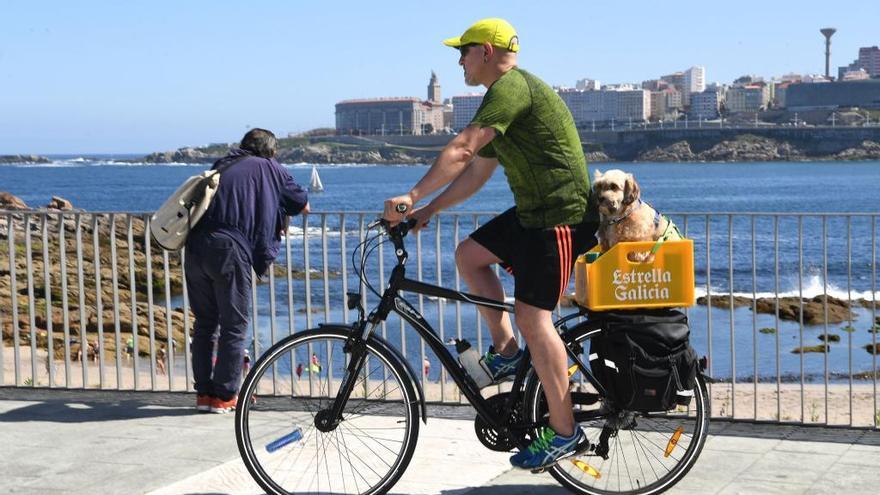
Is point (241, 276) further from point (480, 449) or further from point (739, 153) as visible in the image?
point (739, 153)

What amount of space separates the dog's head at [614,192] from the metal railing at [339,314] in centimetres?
123

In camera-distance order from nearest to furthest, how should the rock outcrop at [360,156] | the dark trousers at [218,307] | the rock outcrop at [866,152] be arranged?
the dark trousers at [218,307], the rock outcrop at [866,152], the rock outcrop at [360,156]

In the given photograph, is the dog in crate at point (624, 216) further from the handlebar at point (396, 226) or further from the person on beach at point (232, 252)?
the person on beach at point (232, 252)

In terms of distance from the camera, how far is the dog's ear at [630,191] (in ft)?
15.3

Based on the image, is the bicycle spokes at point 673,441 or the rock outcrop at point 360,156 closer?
the bicycle spokes at point 673,441

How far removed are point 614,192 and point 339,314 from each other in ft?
62.4

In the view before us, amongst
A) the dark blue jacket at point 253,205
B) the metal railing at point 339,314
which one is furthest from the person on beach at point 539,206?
the dark blue jacket at point 253,205

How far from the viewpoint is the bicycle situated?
4.62 meters

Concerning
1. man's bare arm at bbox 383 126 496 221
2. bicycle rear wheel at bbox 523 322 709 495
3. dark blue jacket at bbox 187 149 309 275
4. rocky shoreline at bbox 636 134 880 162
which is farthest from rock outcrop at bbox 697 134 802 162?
man's bare arm at bbox 383 126 496 221

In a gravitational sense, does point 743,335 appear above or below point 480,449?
below

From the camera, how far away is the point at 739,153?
563 feet

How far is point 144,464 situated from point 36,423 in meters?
1.18

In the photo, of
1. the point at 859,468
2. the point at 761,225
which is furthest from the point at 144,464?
the point at 761,225

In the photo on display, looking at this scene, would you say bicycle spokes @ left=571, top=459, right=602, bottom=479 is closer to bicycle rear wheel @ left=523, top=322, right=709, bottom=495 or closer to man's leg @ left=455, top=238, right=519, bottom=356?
bicycle rear wheel @ left=523, top=322, right=709, bottom=495
